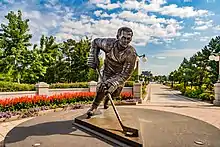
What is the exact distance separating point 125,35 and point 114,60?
1.59 feet

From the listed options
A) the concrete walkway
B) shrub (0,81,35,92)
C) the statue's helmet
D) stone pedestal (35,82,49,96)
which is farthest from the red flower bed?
the statue's helmet

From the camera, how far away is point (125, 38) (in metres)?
3.24

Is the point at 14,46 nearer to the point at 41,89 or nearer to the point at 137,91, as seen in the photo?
the point at 41,89

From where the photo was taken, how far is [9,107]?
23.4 feet

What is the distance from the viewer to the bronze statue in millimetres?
3217

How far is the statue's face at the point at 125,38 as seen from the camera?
3.22 m

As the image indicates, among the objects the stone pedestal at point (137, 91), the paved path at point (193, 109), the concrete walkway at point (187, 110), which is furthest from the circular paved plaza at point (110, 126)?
the stone pedestal at point (137, 91)

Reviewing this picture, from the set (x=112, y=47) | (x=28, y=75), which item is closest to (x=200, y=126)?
(x=112, y=47)

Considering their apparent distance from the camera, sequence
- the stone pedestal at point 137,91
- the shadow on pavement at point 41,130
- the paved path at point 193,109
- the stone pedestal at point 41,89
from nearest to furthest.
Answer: the shadow on pavement at point 41,130, the paved path at point 193,109, the stone pedestal at point 41,89, the stone pedestal at point 137,91

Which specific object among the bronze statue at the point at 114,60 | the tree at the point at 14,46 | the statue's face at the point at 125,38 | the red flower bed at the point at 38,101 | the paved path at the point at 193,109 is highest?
the tree at the point at 14,46

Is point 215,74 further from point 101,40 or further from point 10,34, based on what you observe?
point 10,34

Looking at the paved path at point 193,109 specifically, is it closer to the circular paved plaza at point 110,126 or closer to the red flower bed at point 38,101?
the red flower bed at point 38,101

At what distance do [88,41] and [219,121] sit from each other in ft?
59.9

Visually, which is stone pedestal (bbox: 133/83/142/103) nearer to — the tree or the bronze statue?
the bronze statue
